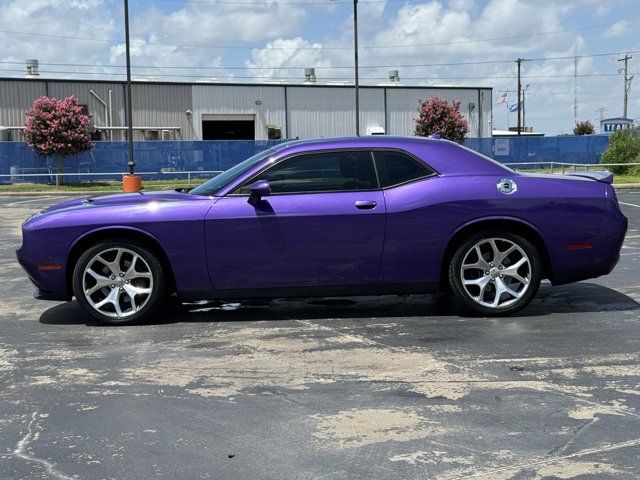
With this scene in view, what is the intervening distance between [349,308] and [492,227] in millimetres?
1548

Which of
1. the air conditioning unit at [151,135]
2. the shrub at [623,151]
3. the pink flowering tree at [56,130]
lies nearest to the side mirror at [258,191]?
Answer: the pink flowering tree at [56,130]

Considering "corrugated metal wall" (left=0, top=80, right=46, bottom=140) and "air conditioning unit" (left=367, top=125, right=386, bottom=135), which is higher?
"corrugated metal wall" (left=0, top=80, right=46, bottom=140)

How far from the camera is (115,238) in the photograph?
584 centimetres

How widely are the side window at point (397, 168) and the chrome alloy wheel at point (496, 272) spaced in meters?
0.79

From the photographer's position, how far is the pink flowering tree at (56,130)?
108 ft

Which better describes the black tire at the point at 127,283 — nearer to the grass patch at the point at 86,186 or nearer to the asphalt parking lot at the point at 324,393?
the asphalt parking lot at the point at 324,393

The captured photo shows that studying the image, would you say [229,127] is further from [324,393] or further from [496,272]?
[324,393]

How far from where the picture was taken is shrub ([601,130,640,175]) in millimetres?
32438

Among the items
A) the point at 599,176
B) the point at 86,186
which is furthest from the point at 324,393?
the point at 86,186

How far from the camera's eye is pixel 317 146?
A: 5992 millimetres

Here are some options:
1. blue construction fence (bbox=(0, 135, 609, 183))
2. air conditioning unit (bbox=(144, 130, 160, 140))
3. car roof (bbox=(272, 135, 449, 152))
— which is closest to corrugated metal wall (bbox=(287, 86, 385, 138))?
air conditioning unit (bbox=(144, 130, 160, 140))

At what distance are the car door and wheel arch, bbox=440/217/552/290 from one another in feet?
2.04

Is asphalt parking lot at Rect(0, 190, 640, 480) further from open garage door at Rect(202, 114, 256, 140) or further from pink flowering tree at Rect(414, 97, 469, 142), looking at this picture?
open garage door at Rect(202, 114, 256, 140)

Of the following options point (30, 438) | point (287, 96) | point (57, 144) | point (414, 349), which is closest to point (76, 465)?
point (30, 438)
